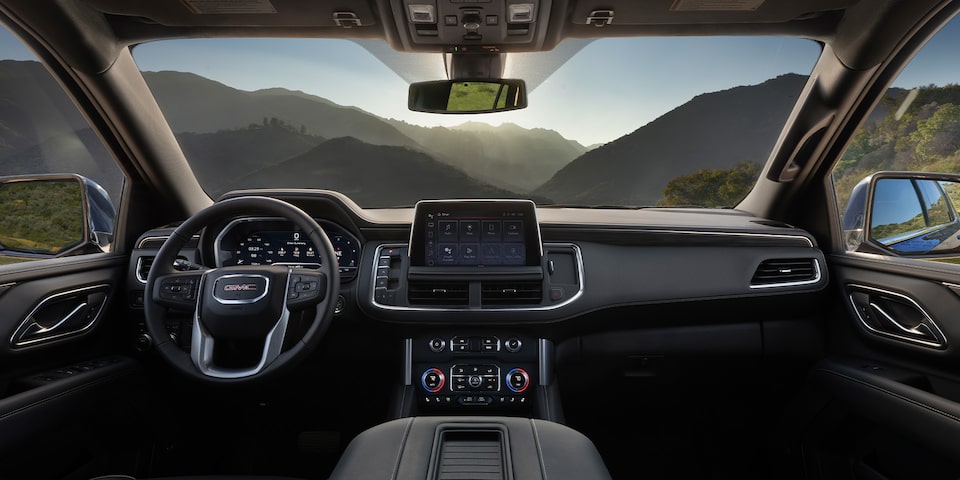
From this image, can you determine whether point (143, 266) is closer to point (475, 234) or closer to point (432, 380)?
point (432, 380)

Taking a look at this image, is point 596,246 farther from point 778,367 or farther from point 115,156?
point 115,156

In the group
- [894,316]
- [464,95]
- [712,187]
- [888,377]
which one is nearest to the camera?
[888,377]

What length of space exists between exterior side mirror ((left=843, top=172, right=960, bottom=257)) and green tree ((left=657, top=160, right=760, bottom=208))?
2.31 ft

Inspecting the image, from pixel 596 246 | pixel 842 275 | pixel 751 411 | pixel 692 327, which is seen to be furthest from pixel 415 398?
pixel 842 275

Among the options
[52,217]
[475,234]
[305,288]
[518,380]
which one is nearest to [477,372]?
[518,380]

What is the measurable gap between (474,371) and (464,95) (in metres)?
1.53

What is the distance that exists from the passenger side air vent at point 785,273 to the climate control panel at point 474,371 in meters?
1.27

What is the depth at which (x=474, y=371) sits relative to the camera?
3102mm

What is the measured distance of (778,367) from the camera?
3.36m

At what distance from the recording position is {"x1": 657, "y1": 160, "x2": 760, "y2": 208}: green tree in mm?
3844

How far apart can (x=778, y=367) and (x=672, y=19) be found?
201cm

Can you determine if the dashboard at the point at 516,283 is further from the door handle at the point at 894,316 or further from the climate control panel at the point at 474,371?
the door handle at the point at 894,316

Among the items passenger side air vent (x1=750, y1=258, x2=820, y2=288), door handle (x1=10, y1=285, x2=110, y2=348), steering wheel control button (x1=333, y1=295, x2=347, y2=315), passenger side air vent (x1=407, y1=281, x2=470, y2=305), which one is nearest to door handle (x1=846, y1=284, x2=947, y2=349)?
passenger side air vent (x1=750, y1=258, x2=820, y2=288)

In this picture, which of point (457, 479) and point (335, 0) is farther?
point (335, 0)
